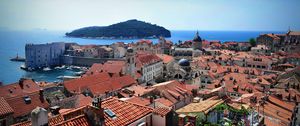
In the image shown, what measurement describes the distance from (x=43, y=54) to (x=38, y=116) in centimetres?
11258

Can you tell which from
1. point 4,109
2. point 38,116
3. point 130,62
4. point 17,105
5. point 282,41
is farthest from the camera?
point 282,41

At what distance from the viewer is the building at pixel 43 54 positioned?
107m

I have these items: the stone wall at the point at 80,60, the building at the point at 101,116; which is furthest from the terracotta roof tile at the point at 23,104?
the stone wall at the point at 80,60

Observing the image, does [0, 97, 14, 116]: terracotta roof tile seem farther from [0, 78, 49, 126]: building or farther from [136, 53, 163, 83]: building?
[136, 53, 163, 83]: building

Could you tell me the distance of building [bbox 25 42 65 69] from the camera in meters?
107

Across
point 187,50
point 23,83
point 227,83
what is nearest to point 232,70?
point 227,83

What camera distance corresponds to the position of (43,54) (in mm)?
113500

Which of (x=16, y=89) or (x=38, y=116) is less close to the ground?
(x=38, y=116)

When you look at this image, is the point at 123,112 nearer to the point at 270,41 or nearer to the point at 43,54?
the point at 270,41

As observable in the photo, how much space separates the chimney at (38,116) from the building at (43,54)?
344ft

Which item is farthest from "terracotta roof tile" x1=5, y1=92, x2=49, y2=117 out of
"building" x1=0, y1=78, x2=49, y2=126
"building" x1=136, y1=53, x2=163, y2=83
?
"building" x1=136, y1=53, x2=163, y2=83

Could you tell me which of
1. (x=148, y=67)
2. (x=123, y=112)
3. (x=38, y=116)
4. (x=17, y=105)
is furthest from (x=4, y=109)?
(x=148, y=67)

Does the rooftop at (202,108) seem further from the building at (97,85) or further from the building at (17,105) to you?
the building at (97,85)

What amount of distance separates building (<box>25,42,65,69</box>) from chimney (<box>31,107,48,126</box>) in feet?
344
